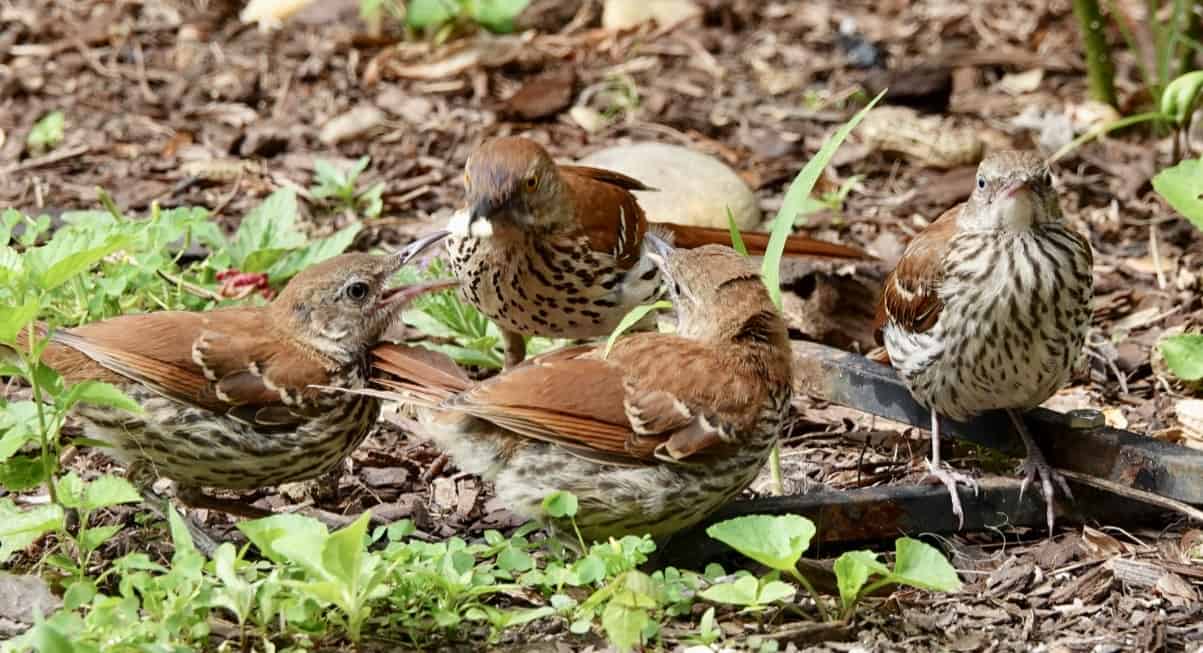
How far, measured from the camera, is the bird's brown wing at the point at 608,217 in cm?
531

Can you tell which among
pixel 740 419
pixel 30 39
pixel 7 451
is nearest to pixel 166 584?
pixel 7 451

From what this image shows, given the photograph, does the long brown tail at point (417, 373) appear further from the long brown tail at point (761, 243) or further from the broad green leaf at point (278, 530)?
the long brown tail at point (761, 243)

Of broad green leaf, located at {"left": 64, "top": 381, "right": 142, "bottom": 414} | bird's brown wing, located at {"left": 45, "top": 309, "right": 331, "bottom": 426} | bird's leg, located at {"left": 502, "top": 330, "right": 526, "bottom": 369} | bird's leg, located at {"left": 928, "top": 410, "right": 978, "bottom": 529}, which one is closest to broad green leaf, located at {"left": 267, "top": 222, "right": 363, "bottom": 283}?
bird's leg, located at {"left": 502, "top": 330, "right": 526, "bottom": 369}

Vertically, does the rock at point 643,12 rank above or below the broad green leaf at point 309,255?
above

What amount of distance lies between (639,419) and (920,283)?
1.05 m

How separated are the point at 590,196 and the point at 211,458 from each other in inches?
63.6

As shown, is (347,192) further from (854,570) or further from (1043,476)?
(854,570)

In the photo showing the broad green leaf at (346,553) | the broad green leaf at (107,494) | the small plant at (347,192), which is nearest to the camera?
the broad green leaf at (346,553)

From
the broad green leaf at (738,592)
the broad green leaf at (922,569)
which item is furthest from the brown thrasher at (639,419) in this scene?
the broad green leaf at (922,569)

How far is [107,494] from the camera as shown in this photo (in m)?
3.73

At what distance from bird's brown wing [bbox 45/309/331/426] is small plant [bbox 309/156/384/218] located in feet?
7.31

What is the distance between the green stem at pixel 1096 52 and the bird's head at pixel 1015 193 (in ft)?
10.4

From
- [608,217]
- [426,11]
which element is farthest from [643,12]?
[608,217]

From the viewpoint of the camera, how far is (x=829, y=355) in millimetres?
5320
